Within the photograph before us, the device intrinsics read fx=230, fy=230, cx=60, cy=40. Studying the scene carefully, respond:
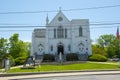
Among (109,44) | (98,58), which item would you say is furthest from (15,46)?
(109,44)

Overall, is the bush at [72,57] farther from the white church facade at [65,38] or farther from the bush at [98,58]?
the bush at [98,58]

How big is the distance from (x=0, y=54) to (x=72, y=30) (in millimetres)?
20878

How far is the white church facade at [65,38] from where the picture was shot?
2303 inches

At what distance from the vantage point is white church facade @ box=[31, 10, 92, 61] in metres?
58.5

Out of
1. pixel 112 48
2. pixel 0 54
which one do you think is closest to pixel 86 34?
pixel 0 54

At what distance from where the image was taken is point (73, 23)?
5950 centimetres

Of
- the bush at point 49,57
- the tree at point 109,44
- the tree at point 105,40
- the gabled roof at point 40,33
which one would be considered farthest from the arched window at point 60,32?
the tree at point 105,40

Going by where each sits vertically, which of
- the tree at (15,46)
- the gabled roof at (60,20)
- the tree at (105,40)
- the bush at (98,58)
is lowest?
the bush at (98,58)

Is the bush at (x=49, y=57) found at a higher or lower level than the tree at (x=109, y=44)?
lower

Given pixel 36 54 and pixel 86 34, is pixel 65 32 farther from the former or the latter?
pixel 36 54

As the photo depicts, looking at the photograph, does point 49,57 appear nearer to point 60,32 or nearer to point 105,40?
point 60,32

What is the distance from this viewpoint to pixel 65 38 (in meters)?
59.4

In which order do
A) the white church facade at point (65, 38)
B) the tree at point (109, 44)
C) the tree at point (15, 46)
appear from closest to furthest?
1. the white church facade at point (65, 38)
2. the tree at point (15, 46)
3. the tree at point (109, 44)

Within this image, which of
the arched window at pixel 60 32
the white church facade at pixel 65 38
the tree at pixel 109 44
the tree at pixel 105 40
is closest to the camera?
the white church facade at pixel 65 38
